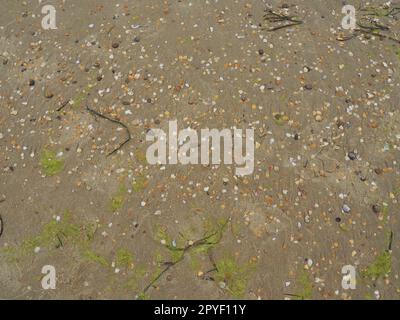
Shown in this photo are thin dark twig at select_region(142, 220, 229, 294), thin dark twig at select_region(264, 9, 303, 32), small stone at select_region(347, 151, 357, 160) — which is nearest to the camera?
thin dark twig at select_region(142, 220, 229, 294)

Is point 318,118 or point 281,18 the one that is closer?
point 318,118

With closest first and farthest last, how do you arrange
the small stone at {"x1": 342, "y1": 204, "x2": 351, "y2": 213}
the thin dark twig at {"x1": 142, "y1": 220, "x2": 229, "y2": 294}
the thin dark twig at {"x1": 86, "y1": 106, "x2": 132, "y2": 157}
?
1. the thin dark twig at {"x1": 142, "y1": 220, "x2": 229, "y2": 294}
2. the small stone at {"x1": 342, "y1": 204, "x2": 351, "y2": 213}
3. the thin dark twig at {"x1": 86, "y1": 106, "x2": 132, "y2": 157}

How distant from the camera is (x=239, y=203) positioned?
19.1ft

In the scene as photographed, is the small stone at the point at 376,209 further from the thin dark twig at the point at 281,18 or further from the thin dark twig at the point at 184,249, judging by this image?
the thin dark twig at the point at 281,18

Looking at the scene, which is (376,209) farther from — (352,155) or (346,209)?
(352,155)

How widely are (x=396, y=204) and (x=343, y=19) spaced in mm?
3732

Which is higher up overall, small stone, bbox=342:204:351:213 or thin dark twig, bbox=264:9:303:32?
thin dark twig, bbox=264:9:303:32

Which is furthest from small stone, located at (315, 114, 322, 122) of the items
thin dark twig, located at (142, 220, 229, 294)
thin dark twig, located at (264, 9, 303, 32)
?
thin dark twig, located at (142, 220, 229, 294)

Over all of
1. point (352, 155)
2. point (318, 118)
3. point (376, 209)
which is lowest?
point (376, 209)

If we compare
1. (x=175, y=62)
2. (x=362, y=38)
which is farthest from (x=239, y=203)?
(x=362, y=38)

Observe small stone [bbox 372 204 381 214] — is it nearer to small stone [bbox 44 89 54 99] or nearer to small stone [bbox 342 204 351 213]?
small stone [bbox 342 204 351 213]

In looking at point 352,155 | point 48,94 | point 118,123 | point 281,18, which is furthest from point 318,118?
point 48,94

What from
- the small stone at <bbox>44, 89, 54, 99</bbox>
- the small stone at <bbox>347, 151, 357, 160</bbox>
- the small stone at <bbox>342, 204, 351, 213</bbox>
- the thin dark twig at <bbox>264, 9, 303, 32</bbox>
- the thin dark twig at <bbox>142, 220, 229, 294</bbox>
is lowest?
the thin dark twig at <bbox>142, 220, 229, 294</bbox>

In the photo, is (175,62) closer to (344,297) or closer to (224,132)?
(224,132)
